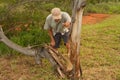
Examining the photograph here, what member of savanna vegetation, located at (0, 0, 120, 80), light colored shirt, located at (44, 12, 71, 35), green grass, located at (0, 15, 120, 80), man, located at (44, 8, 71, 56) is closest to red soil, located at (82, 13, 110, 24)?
savanna vegetation, located at (0, 0, 120, 80)

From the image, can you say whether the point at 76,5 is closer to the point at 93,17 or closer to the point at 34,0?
the point at 34,0

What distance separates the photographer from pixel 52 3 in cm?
705

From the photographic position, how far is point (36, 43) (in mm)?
7277

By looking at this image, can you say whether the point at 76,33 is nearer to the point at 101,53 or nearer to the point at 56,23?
the point at 56,23

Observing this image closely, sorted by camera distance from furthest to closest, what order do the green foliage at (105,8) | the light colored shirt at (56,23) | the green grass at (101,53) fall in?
1. the green foliage at (105,8)
2. the light colored shirt at (56,23)
3. the green grass at (101,53)

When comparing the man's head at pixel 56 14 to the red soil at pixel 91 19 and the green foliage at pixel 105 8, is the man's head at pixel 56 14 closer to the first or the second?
the red soil at pixel 91 19

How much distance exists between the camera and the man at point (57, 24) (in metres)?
5.64

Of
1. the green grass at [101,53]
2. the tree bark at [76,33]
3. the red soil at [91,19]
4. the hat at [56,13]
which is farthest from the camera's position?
the red soil at [91,19]

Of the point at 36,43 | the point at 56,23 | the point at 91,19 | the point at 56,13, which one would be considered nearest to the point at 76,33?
the point at 56,13

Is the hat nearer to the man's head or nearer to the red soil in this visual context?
the man's head

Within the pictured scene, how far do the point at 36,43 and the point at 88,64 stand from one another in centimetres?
167

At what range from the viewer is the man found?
5.64 meters

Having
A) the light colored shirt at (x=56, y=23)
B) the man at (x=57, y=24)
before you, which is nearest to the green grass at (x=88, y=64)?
the man at (x=57, y=24)

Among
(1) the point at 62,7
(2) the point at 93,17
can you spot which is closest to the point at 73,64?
(1) the point at 62,7
